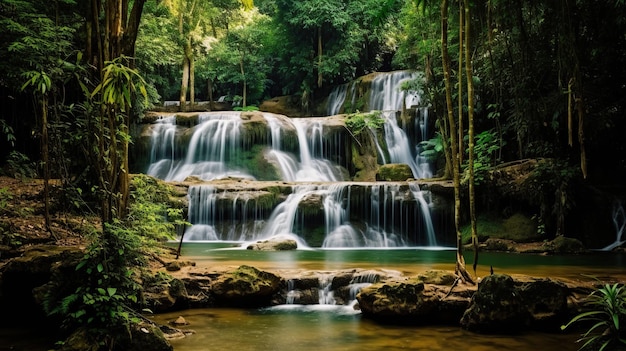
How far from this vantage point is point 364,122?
2120cm

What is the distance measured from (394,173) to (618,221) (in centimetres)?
753

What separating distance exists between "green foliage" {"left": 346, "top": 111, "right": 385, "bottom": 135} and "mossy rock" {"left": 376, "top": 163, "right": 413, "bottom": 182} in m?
2.68

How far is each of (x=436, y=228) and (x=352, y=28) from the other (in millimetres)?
15378

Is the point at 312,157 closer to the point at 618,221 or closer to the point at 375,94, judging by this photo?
the point at 375,94

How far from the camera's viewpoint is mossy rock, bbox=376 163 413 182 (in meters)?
18.8

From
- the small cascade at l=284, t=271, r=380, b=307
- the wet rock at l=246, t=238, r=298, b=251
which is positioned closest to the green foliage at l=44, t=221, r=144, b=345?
the small cascade at l=284, t=271, r=380, b=307

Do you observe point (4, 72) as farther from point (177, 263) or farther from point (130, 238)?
point (130, 238)

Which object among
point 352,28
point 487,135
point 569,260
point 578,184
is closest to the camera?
point 569,260

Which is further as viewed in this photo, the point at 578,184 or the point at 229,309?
the point at 578,184

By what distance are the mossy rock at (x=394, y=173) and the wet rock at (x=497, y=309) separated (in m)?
12.7

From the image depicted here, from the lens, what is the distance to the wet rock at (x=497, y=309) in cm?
596

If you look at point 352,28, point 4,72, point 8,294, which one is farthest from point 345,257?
point 352,28

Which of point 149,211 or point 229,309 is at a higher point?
point 149,211

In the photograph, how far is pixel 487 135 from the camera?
16594 mm
